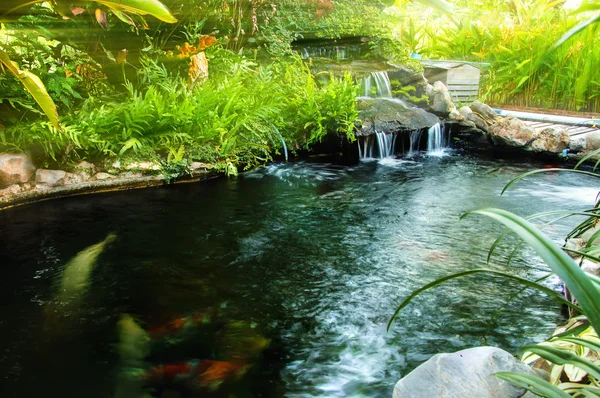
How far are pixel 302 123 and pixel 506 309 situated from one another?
15.4 feet

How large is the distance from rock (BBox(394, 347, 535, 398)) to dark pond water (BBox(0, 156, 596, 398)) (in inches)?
29.4

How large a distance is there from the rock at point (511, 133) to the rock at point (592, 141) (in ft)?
2.72

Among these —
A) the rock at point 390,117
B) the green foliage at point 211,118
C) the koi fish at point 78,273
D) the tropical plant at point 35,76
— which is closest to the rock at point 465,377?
the koi fish at point 78,273

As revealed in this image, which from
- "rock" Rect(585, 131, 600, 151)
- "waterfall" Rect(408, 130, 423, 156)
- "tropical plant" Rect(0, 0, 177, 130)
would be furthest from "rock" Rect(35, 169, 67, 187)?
"rock" Rect(585, 131, 600, 151)

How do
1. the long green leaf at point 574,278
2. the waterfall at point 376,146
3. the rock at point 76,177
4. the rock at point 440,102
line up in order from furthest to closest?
1. the rock at point 440,102
2. the waterfall at point 376,146
3. the rock at point 76,177
4. the long green leaf at point 574,278

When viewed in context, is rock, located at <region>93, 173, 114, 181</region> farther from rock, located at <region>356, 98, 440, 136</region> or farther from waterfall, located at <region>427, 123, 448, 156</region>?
waterfall, located at <region>427, 123, 448, 156</region>

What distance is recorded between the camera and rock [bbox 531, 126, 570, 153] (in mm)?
7258

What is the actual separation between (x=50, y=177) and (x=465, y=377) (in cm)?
496

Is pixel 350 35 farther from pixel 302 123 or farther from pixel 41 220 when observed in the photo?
pixel 41 220

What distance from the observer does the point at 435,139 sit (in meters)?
8.09

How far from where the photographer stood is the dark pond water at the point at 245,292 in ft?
7.91

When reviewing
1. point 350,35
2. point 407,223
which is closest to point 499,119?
point 350,35

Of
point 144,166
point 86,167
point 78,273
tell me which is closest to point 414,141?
point 144,166

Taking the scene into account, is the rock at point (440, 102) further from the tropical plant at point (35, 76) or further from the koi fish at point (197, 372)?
the koi fish at point (197, 372)
